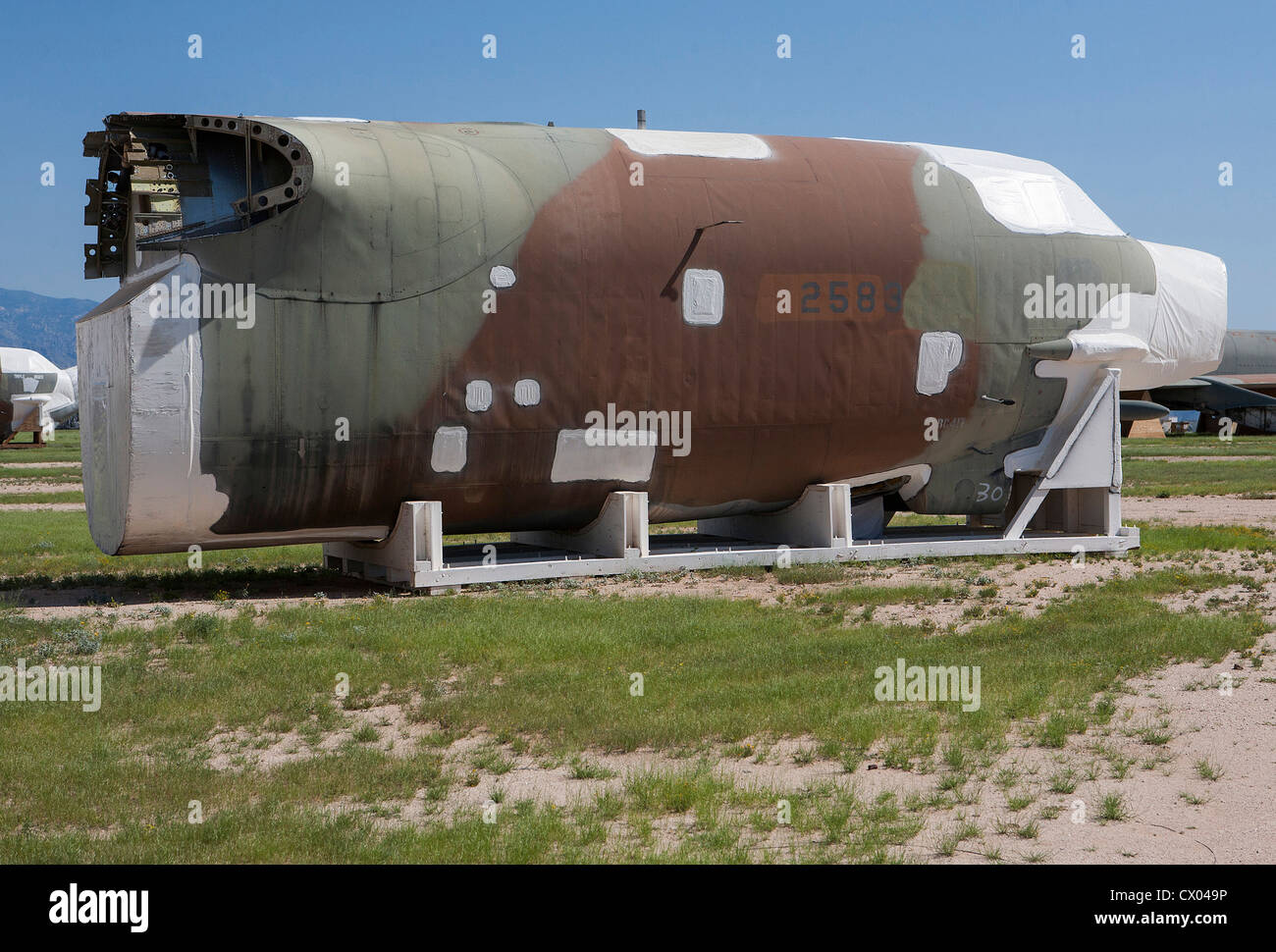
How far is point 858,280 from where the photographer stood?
15.6m

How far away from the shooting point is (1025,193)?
1700cm

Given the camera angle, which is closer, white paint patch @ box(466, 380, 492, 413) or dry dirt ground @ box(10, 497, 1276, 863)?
dry dirt ground @ box(10, 497, 1276, 863)

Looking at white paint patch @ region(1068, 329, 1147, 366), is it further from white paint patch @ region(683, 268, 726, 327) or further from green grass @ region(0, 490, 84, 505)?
green grass @ region(0, 490, 84, 505)

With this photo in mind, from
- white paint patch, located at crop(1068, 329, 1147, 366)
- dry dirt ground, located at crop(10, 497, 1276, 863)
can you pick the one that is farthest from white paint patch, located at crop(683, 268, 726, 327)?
dry dirt ground, located at crop(10, 497, 1276, 863)

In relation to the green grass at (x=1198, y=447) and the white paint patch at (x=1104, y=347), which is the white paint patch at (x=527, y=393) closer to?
the white paint patch at (x=1104, y=347)

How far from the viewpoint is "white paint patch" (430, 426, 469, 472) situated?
548 inches

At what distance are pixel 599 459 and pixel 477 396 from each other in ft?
5.54

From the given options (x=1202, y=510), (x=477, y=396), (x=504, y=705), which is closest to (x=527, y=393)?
(x=477, y=396)

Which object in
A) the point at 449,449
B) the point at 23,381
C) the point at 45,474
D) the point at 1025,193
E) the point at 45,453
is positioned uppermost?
the point at 1025,193

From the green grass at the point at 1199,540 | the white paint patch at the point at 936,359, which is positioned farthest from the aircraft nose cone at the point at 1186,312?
the white paint patch at the point at 936,359

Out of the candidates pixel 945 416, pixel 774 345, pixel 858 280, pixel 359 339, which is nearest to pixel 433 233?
pixel 359 339

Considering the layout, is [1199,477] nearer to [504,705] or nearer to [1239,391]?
[504,705]

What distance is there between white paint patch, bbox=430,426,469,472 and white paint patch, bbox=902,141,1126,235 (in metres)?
7.41
